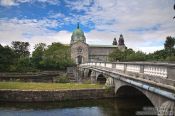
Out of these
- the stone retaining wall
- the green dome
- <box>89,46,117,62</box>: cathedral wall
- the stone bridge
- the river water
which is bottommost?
the river water

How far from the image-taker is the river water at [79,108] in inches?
951

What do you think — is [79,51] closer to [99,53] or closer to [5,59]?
[99,53]

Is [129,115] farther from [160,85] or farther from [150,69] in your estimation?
[160,85]

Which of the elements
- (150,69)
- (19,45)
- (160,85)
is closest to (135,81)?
(150,69)

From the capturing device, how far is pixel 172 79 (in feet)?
41.4

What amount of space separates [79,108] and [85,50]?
3663 inches

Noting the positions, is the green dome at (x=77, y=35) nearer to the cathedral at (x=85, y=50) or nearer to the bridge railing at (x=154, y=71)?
the cathedral at (x=85, y=50)

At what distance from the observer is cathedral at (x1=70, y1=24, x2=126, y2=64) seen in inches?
4606

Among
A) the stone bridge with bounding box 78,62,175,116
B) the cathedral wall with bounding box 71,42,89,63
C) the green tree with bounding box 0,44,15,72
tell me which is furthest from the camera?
the cathedral wall with bounding box 71,42,89,63

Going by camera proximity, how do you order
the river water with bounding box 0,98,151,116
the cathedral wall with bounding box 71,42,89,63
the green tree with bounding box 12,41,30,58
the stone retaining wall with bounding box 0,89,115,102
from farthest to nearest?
the green tree with bounding box 12,41,30,58, the cathedral wall with bounding box 71,42,89,63, the stone retaining wall with bounding box 0,89,115,102, the river water with bounding box 0,98,151,116

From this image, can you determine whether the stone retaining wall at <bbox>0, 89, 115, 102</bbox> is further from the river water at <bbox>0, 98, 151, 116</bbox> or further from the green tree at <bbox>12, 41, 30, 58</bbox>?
the green tree at <bbox>12, 41, 30, 58</bbox>

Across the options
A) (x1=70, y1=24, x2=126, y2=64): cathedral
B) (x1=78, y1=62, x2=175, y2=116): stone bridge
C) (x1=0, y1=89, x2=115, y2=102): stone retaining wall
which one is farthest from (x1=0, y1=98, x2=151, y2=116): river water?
(x1=70, y1=24, x2=126, y2=64): cathedral

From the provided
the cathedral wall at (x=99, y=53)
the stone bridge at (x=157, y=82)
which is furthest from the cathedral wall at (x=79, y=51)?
the stone bridge at (x=157, y=82)

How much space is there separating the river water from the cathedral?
82.0 metres
